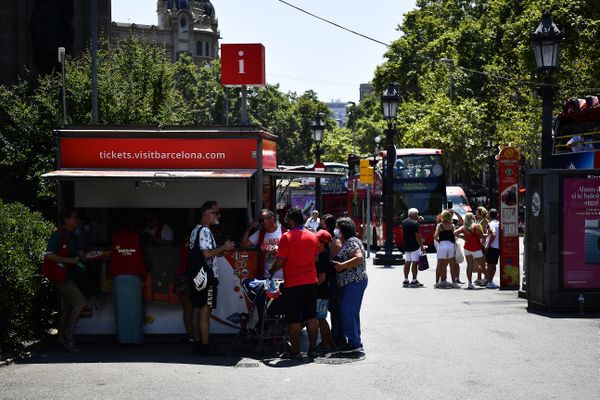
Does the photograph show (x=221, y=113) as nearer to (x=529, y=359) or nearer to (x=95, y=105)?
(x=95, y=105)

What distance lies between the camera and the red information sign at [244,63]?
46.9 ft

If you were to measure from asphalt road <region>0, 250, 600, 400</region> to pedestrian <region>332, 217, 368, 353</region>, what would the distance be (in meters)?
0.31

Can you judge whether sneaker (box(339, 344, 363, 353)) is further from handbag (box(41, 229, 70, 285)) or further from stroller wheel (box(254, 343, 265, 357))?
handbag (box(41, 229, 70, 285))

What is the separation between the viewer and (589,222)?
1558cm

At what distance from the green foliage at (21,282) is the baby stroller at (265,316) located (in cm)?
269

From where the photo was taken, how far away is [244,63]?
14.3 m

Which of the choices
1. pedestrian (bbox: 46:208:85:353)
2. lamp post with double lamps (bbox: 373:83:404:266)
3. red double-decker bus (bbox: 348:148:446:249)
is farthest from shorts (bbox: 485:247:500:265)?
red double-decker bus (bbox: 348:148:446:249)

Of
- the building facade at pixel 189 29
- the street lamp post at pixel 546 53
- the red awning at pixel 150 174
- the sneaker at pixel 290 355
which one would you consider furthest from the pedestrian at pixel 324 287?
the building facade at pixel 189 29

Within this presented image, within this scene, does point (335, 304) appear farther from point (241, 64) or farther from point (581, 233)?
point (581, 233)

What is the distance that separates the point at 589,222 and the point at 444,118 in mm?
42099

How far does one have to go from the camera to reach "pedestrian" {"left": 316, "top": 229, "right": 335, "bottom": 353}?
12336 millimetres

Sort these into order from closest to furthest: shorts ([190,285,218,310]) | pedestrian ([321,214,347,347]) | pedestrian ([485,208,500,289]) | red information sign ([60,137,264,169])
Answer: shorts ([190,285,218,310]), pedestrian ([321,214,347,347]), red information sign ([60,137,264,169]), pedestrian ([485,208,500,289])

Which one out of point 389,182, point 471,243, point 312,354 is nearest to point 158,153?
point 312,354

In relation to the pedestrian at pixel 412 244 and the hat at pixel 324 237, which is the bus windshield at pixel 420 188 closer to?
the pedestrian at pixel 412 244
